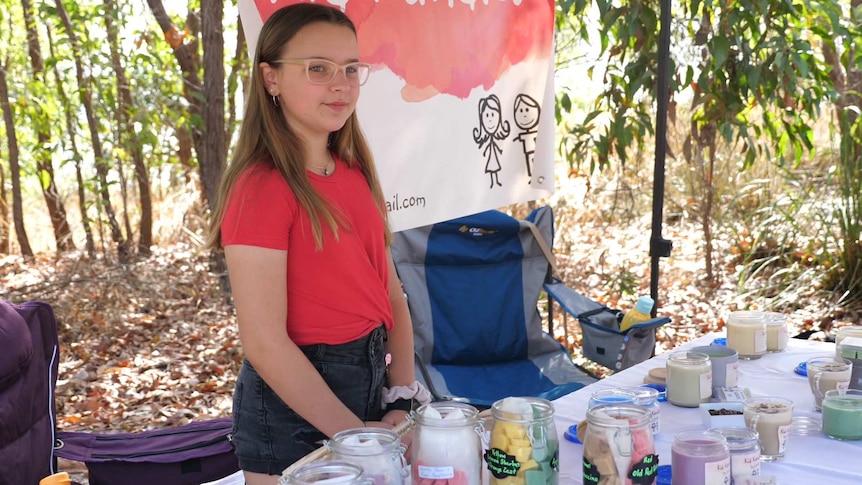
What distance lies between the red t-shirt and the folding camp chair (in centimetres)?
167

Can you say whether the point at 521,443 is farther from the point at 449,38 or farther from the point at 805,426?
the point at 449,38

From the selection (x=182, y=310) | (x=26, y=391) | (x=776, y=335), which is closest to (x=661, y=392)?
(x=776, y=335)

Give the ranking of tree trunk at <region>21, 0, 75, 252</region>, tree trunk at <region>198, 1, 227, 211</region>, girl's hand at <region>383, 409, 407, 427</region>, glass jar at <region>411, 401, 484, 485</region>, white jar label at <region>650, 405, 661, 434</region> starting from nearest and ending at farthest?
glass jar at <region>411, 401, 484, 485</region>
white jar label at <region>650, 405, 661, 434</region>
girl's hand at <region>383, 409, 407, 427</region>
tree trunk at <region>198, 1, 227, 211</region>
tree trunk at <region>21, 0, 75, 252</region>

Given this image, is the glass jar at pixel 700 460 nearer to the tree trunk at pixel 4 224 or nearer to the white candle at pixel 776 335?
the white candle at pixel 776 335

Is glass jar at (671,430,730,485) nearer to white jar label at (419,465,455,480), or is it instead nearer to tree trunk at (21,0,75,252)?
white jar label at (419,465,455,480)

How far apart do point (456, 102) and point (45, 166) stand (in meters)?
4.80

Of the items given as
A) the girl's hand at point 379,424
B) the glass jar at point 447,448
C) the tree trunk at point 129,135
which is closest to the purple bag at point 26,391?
the girl's hand at point 379,424

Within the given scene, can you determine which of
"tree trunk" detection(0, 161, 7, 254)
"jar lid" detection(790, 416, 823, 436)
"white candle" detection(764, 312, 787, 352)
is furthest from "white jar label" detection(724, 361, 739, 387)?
"tree trunk" detection(0, 161, 7, 254)

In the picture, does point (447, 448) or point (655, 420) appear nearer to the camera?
point (447, 448)

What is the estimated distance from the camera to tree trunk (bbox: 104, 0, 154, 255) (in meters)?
5.48

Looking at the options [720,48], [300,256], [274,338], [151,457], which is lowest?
[151,457]

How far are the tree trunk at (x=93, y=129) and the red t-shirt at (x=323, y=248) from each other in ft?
13.3

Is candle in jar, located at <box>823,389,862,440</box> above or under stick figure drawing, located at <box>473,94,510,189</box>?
under

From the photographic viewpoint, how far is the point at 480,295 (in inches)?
139
